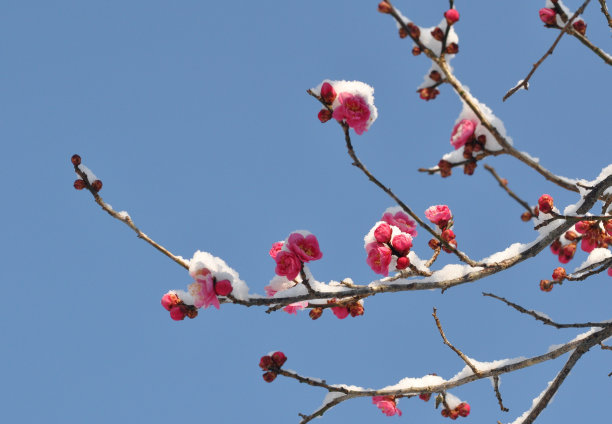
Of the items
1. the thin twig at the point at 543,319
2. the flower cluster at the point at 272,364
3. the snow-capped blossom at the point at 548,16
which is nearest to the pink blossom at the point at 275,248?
the flower cluster at the point at 272,364

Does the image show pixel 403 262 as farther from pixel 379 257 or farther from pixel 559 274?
pixel 559 274

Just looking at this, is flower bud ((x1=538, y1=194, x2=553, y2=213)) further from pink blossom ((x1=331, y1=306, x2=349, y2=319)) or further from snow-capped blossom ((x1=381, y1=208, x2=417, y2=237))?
pink blossom ((x1=331, y1=306, x2=349, y2=319))

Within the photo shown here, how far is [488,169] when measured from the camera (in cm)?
237

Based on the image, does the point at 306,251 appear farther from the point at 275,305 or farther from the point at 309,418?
the point at 309,418

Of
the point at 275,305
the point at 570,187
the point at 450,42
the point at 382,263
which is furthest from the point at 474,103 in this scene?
the point at 275,305

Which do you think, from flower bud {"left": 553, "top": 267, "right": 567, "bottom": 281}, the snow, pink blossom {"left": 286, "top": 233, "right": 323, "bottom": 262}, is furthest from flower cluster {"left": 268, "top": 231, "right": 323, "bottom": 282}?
flower bud {"left": 553, "top": 267, "right": 567, "bottom": 281}

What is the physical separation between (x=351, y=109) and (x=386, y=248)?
97 centimetres

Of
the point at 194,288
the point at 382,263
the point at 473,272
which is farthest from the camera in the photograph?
the point at 382,263

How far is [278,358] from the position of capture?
3.22m

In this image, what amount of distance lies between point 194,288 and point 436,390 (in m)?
1.75

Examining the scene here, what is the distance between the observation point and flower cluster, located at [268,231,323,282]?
2.95 metres

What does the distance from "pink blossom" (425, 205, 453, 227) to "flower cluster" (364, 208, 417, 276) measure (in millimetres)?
467

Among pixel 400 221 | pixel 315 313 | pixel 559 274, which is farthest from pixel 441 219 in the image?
pixel 315 313

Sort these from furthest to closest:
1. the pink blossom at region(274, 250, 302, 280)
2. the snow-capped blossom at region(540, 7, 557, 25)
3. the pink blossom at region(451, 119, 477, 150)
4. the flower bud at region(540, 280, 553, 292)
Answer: the flower bud at region(540, 280, 553, 292) → the snow-capped blossom at region(540, 7, 557, 25) → the pink blossom at region(274, 250, 302, 280) → the pink blossom at region(451, 119, 477, 150)
